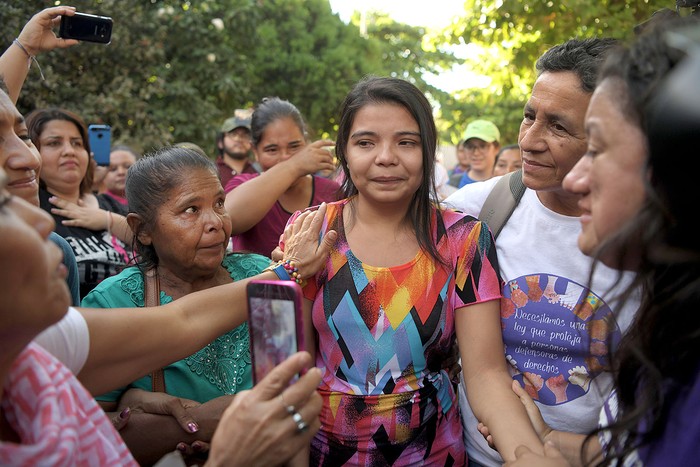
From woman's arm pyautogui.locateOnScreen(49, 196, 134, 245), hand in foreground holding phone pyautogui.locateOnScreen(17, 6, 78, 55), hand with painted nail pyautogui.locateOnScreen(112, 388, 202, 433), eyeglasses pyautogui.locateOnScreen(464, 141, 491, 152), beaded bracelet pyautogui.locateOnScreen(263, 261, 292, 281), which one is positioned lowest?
hand with painted nail pyautogui.locateOnScreen(112, 388, 202, 433)

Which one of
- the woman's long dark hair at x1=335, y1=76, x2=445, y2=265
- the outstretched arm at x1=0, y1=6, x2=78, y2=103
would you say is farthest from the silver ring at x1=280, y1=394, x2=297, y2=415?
the outstretched arm at x1=0, y1=6, x2=78, y2=103

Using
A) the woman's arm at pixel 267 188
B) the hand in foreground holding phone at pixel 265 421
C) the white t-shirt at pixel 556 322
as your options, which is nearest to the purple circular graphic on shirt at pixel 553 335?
the white t-shirt at pixel 556 322

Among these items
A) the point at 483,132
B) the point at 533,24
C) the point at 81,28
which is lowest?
the point at 483,132

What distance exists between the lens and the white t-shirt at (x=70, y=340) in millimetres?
1799

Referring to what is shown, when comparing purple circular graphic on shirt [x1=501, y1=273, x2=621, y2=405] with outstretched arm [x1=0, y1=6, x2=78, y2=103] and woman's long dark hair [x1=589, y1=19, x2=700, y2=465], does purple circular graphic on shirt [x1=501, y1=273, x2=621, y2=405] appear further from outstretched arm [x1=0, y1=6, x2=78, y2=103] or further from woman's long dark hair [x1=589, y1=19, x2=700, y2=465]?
outstretched arm [x1=0, y1=6, x2=78, y2=103]

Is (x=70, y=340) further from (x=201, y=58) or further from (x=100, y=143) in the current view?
(x=201, y=58)

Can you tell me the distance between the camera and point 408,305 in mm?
2377

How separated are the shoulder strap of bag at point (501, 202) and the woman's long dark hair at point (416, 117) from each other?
240 mm

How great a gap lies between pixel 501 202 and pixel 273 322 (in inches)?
53.0

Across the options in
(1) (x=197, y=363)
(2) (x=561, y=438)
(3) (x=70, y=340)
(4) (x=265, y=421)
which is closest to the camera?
(4) (x=265, y=421)

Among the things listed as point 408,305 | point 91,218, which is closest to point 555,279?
point 408,305

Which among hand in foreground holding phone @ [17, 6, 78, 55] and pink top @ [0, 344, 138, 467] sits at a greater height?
hand in foreground holding phone @ [17, 6, 78, 55]

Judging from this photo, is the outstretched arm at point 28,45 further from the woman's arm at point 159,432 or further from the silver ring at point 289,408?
the silver ring at point 289,408

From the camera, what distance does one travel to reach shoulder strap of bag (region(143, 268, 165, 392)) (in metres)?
2.57
